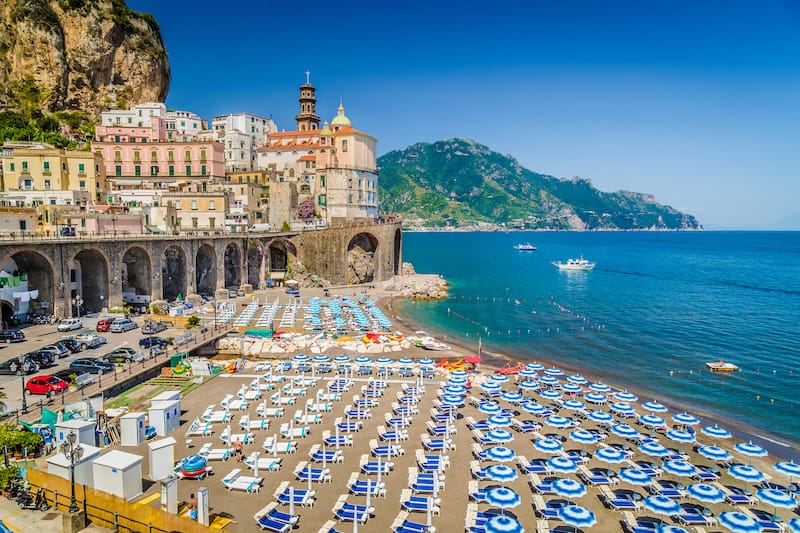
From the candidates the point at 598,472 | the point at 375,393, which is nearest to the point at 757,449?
the point at 598,472

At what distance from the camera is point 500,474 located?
20484mm

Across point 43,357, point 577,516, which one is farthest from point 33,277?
point 577,516

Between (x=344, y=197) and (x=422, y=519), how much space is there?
71296 millimetres

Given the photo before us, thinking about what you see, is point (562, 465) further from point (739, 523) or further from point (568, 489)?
point (739, 523)

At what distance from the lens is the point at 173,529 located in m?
12.8

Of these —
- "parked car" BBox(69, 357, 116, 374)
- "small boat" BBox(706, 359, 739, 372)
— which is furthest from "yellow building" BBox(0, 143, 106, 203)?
Result: "small boat" BBox(706, 359, 739, 372)

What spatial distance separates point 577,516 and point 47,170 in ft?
217

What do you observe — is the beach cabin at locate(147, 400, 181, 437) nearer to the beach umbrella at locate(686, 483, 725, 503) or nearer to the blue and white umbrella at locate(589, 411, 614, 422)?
the blue and white umbrella at locate(589, 411, 614, 422)

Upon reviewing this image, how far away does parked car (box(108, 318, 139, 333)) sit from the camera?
139ft

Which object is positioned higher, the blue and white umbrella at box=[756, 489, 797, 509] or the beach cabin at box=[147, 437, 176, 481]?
the beach cabin at box=[147, 437, 176, 481]

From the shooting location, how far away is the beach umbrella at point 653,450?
23.7m

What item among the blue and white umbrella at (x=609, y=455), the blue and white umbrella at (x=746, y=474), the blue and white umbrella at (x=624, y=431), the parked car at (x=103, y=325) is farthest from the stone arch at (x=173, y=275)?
the blue and white umbrella at (x=746, y=474)

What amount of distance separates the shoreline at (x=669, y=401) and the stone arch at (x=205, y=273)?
23.3 m

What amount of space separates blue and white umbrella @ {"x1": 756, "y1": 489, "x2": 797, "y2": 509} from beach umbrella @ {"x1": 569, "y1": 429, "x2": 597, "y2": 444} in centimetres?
662
